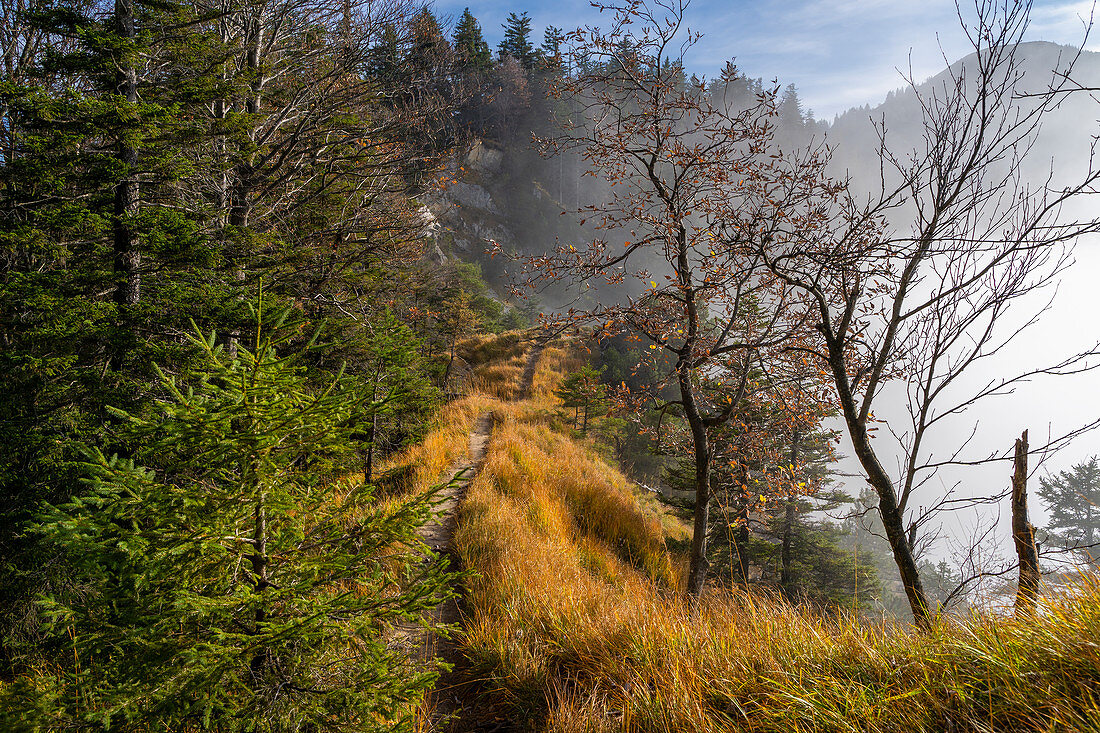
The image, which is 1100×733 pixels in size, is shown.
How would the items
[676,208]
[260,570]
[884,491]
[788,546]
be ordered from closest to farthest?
[260,570]
[884,491]
[676,208]
[788,546]

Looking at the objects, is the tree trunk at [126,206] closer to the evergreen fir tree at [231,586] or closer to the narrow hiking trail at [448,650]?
the narrow hiking trail at [448,650]

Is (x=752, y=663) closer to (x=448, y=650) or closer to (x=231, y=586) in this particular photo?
(x=448, y=650)

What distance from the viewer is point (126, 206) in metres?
5.87

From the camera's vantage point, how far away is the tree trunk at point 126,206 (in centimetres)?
567

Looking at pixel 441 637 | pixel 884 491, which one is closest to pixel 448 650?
pixel 441 637

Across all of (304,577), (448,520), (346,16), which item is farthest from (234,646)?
(346,16)

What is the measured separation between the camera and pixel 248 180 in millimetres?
7441

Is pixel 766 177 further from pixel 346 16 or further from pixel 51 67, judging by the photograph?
pixel 51 67

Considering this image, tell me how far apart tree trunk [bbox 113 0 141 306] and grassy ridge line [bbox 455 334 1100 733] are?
236 inches

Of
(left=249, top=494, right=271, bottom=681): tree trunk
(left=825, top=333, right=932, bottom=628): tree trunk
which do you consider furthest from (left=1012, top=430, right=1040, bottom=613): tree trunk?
(left=249, top=494, right=271, bottom=681): tree trunk

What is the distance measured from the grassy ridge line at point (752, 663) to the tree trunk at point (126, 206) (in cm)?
599

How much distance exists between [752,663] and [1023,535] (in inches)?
97.6

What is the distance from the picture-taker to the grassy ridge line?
1747mm

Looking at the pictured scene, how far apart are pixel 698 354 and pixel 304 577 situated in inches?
190
